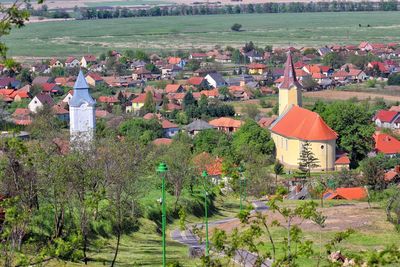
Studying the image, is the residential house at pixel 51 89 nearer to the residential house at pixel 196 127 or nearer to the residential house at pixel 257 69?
the residential house at pixel 196 127

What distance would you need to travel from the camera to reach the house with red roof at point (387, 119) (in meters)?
52.0

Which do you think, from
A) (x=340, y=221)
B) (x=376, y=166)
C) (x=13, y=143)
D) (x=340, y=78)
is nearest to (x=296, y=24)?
(x=340, y=78)

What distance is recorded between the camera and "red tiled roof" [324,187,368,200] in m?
33.3

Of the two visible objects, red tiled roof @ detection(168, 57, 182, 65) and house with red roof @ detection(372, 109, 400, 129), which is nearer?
house with red roof @ detection(372, 109, 400, 129)

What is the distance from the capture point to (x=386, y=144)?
43719mm

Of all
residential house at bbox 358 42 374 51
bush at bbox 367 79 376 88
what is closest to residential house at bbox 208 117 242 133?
bush at bbox 367 79 376 88

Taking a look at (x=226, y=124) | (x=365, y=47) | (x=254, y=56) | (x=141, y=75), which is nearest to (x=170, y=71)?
(x=141, y=75)

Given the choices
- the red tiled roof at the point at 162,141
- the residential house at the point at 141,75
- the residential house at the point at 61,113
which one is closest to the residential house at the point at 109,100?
the residential house at the point at 61,113

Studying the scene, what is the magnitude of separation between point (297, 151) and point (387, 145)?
505 centimetres

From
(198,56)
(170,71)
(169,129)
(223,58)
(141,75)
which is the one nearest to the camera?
(169,129)

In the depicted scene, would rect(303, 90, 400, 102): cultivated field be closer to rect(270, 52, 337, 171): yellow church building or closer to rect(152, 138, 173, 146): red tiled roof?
rect(270, 52, 337, 171): yellow church building

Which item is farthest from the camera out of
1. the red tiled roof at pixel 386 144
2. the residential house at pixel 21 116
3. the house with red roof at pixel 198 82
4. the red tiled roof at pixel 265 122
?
the house with red roof at pixel 198 82

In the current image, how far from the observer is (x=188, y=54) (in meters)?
95.7

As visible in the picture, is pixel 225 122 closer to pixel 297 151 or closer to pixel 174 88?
pixel 297 151
